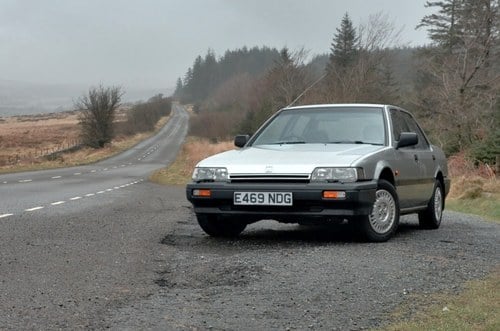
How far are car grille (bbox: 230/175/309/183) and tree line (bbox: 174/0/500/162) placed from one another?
6.55m

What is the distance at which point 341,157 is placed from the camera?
6.79 meters

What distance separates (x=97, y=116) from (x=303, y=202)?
66.7 meters

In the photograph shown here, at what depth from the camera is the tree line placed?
2724 cm

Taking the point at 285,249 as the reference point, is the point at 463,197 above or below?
below

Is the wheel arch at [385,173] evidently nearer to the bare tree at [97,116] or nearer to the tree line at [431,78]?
the tree line at [431,78]

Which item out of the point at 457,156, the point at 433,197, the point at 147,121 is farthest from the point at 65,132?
the point at 433,197

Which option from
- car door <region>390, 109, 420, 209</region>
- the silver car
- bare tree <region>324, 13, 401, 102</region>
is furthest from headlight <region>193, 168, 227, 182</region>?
bare tree <region>324, 13, 401, 102</region>

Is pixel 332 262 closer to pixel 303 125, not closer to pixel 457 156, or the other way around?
pixel 303 125

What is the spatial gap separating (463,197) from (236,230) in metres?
10.4

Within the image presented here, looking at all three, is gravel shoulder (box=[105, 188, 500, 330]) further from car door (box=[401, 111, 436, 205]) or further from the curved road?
the curved road

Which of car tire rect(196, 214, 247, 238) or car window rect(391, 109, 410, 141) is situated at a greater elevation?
car window rect(391, 109, 410, 141)

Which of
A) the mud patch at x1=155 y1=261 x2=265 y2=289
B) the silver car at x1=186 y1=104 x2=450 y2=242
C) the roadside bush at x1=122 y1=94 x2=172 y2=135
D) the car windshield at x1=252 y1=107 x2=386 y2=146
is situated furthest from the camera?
the roadside bush at x1=122 y1=94 x2=172 y2=135

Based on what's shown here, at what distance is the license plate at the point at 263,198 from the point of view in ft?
21.7

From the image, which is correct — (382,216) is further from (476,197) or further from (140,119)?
(140,119)
